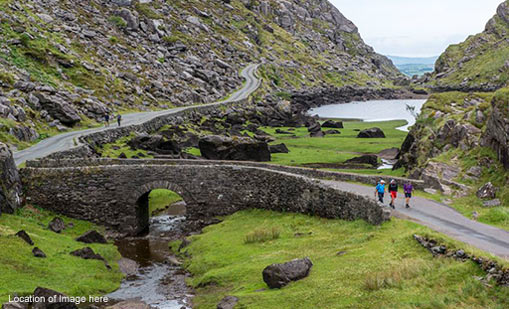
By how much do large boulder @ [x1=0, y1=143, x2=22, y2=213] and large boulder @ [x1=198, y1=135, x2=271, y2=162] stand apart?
96.4 feet

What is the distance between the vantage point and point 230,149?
67.8 m

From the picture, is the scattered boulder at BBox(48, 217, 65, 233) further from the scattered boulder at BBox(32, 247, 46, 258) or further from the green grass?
the green grass

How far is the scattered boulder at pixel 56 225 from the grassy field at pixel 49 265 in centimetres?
71

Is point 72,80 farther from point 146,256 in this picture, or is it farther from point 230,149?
point 146,256

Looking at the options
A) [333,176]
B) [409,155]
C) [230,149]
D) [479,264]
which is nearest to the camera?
[479,264]

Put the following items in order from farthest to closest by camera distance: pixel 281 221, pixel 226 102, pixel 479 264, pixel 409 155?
1. pixel 226 102
2. pixel 409 155
3. pixel 281 221
4. pixel 479 264

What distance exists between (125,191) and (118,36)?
3645 inches

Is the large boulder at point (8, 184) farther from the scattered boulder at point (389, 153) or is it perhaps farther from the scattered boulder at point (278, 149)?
the scattered boulder at point (389, 153)

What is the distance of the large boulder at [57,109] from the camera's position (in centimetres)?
7112

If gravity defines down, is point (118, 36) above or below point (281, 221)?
above

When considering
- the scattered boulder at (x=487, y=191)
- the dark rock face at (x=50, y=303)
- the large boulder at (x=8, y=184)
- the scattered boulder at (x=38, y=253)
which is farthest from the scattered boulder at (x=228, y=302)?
the large boulder at (x=8, y=184)

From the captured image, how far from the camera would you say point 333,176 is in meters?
44.5

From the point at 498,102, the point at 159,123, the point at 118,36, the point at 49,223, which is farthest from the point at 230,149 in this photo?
the point at 118,36

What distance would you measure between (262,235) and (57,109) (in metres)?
49.1
